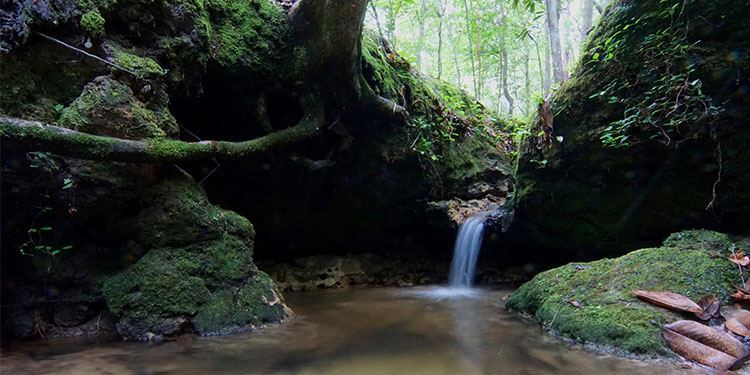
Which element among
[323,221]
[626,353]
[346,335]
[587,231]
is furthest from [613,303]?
[323,221]

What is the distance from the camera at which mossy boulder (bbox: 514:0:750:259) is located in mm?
4332

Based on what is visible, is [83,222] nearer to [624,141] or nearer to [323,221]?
[323,221]

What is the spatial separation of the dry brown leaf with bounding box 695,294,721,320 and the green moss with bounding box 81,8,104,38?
5584 millimetres

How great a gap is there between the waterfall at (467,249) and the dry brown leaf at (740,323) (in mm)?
4339

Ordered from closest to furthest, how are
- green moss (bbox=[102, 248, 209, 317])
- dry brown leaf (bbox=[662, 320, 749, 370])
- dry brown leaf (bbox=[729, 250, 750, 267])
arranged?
dry brown leaf (bbox=[662, 320, 749, 370]), green moss (bbox=[102, 248, 209, 317]), dry brown leaf (bbox=[729, 250, 750, 267])

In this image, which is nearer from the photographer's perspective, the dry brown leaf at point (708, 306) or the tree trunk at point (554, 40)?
the dry brown leaf at point (708, 306)

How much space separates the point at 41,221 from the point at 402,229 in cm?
574

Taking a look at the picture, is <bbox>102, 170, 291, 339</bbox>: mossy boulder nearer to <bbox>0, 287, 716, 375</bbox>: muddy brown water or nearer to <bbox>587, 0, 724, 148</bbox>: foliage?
<bbox>0, 287, 716, 375</bbox>: muddy brown water

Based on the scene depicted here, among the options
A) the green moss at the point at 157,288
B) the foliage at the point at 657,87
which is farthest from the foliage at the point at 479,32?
the green moss at the point at 157,288

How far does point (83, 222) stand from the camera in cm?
368

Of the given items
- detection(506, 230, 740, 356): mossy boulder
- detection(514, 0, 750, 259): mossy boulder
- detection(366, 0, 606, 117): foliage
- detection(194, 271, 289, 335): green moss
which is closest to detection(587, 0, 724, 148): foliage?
detection(514, 0, 750, 259): mossy boulder

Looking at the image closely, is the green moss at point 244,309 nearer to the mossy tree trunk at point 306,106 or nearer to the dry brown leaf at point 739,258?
the mossy tree trunk at point 306,106

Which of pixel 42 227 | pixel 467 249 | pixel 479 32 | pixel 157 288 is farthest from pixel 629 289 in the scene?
pixel 479 32

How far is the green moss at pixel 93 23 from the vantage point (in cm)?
335
